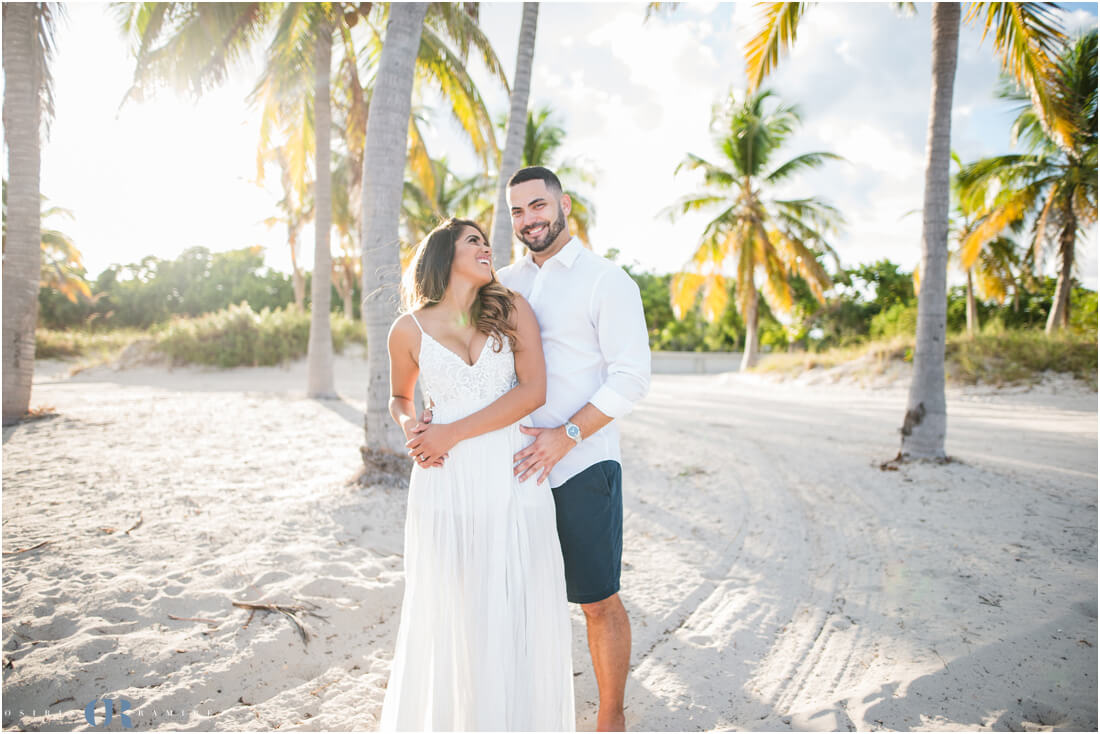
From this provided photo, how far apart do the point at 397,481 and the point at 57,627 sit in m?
2.67

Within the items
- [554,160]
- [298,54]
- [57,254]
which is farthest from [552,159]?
[57,254]

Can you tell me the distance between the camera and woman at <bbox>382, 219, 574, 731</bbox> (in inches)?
79.3

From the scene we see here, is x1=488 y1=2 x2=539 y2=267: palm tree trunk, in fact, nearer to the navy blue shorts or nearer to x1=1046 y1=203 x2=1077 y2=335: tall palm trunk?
the navy blue shorts

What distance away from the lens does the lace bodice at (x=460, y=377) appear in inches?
83.2

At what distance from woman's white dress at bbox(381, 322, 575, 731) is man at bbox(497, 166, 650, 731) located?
132mm

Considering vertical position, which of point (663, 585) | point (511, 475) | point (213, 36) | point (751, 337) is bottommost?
point (663, 585)

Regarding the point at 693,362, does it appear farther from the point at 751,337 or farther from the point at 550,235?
the point at 550,235

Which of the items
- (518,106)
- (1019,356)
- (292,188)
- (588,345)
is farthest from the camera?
(292,188)

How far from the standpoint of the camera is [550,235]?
7.62ft

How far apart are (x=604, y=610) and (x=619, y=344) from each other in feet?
3.51

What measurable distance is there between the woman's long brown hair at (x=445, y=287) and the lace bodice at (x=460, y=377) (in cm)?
6

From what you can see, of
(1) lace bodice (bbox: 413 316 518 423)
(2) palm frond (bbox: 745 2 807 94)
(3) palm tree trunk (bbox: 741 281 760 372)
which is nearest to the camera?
(1) lace bodice (bbox: 413 316 518 423)

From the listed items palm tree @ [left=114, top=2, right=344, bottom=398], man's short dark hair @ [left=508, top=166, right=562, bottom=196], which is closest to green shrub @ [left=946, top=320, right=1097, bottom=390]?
man's short dark hair @ [left=508, top=166, right=562, bottom=196]

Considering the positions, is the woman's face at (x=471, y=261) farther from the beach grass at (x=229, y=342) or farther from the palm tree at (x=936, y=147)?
the beach grass at (x=229, y=342)
